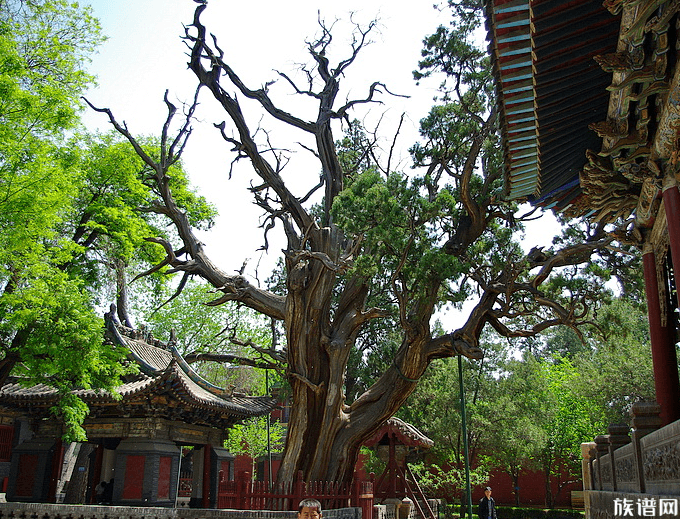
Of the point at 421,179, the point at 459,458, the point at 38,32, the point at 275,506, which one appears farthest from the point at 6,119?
the point at 459,458

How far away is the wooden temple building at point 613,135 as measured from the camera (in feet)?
13.8

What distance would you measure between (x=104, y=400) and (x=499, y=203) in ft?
33.8

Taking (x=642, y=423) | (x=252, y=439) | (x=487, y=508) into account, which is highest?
(x=642, y=423)

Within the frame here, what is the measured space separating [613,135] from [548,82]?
72cm

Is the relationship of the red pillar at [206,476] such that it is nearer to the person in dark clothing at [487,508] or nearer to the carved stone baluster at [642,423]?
the person in dark clothing at [487,508]

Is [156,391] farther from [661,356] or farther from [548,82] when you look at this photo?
[548,82]

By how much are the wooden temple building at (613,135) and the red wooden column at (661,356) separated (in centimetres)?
1

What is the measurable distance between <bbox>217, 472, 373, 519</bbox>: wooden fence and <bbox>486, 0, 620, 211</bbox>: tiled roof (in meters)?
8.30

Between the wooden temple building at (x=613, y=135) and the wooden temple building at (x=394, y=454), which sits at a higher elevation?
the wooden temple building at (x=613, y=135)

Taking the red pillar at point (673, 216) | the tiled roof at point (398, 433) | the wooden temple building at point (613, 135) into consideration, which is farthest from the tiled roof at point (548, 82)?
the tiled roof at point (398, 433)

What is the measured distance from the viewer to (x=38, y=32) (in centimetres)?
1231

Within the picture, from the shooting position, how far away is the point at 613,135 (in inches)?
197

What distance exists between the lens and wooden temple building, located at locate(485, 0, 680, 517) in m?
4.22

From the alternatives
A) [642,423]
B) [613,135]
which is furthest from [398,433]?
[613,135]
